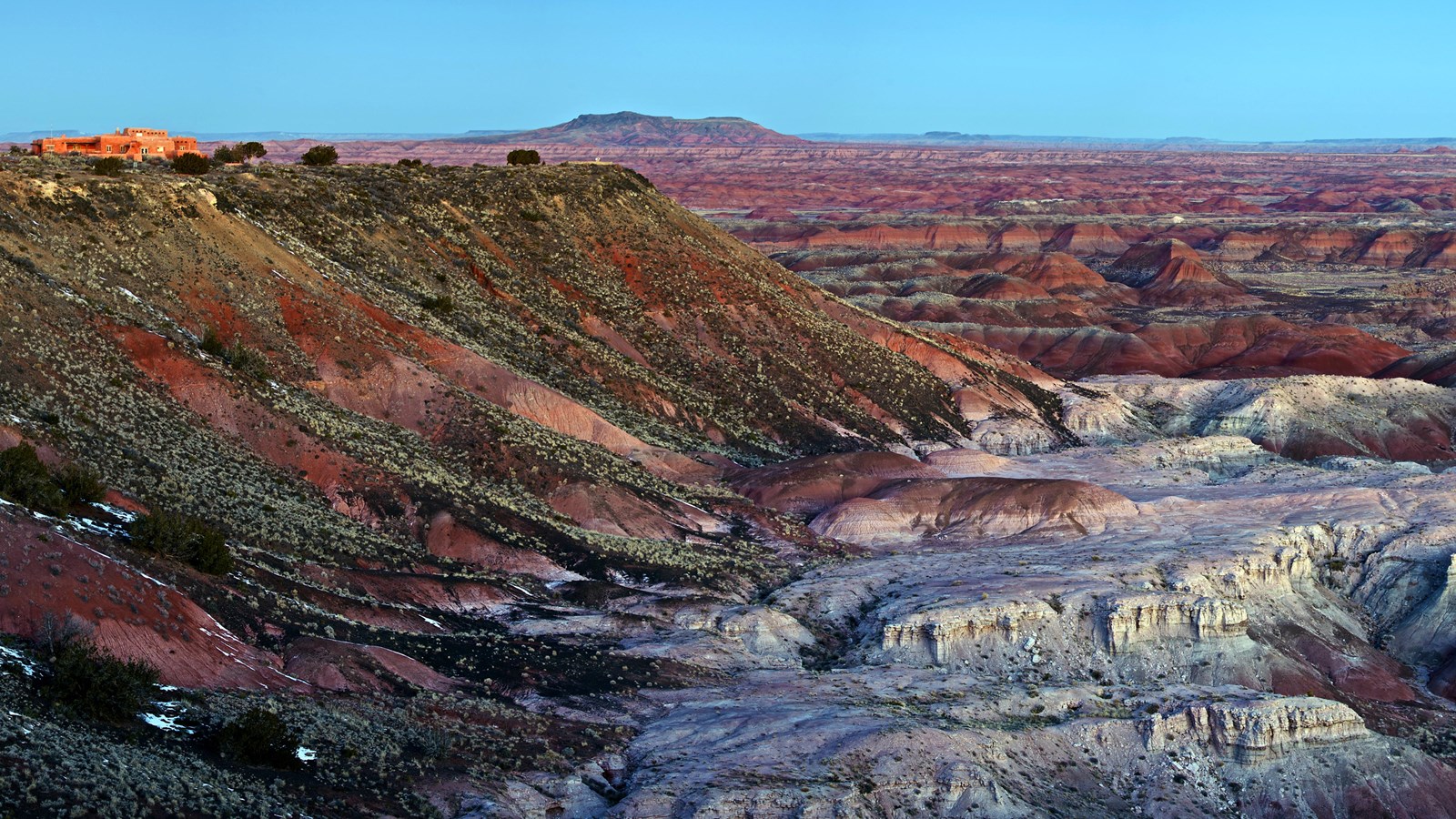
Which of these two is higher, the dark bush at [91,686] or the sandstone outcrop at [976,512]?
the dark bush at [91,686]

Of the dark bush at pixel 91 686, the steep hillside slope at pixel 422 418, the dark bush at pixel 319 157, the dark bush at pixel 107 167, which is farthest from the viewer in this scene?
the dark bush at pixel 319 157

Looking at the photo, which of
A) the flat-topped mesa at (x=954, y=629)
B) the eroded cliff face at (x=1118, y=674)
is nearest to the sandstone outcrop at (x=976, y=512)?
the eroded cliff face at (x=1118, y=674)

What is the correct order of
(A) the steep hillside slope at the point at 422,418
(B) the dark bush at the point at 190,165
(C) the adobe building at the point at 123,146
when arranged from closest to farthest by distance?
(A) the steep hillside slope at the point at 422,418
(B) the dark bush at the point at 190,165
(C) the adobe building at the point at 123,146

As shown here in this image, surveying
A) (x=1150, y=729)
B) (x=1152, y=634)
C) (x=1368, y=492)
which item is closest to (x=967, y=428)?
(x=1368, y=492)

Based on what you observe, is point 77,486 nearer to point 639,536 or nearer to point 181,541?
point 181,541

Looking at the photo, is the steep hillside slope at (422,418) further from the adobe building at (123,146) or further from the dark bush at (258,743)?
the adobe building at (123,146)

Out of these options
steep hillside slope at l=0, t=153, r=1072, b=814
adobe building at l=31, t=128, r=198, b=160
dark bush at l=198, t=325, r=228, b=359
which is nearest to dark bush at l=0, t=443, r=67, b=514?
steep hillside slope at l=0, t=153, r=1072, b=814

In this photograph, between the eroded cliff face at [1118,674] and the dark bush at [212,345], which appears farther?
the dark bush at [212,345]

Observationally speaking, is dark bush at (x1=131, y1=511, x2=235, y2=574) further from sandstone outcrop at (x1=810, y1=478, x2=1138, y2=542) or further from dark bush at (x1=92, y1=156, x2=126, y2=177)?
dark bush at (x1=92, y1=156, x2=126, y2=177)

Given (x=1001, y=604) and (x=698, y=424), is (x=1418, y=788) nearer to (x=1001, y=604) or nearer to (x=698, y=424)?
(x=1001, y=604)
